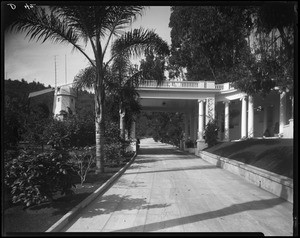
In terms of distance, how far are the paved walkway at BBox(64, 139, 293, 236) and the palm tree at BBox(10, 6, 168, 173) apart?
385cm

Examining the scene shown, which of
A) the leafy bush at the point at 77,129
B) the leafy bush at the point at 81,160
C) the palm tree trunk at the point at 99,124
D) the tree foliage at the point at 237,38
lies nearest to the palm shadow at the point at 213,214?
the leafy bush at the point at 81,160

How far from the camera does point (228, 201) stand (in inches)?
307

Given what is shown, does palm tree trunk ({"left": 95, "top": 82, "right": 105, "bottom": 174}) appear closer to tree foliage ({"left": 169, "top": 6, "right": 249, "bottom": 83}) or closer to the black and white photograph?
the black and white photograph

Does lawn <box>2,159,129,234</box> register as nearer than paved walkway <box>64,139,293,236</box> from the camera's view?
Yes

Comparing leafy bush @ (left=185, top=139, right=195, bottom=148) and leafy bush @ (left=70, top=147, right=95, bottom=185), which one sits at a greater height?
leafy bush @ (left=70, top=147, right=95, bottom=185)

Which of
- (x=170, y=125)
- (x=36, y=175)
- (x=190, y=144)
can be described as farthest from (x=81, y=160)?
(x=170, y=125)

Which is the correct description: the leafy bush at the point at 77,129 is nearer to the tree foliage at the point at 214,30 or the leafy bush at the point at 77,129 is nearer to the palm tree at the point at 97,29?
the palm tree at the point at 97,29

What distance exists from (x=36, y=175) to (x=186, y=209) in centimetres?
331

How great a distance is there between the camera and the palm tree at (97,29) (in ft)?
26.8

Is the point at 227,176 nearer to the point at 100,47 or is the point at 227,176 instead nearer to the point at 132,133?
the point at 100,47

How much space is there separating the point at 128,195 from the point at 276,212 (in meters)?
3.86

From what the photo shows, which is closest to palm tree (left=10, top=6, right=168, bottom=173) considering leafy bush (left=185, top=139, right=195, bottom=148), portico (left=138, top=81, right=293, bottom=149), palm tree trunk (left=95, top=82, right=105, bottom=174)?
palm tree trunk (left=95, top=82, right=105, bottom=174)

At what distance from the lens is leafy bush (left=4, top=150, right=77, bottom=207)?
5.78 metres

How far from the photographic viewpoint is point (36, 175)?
5793mm
